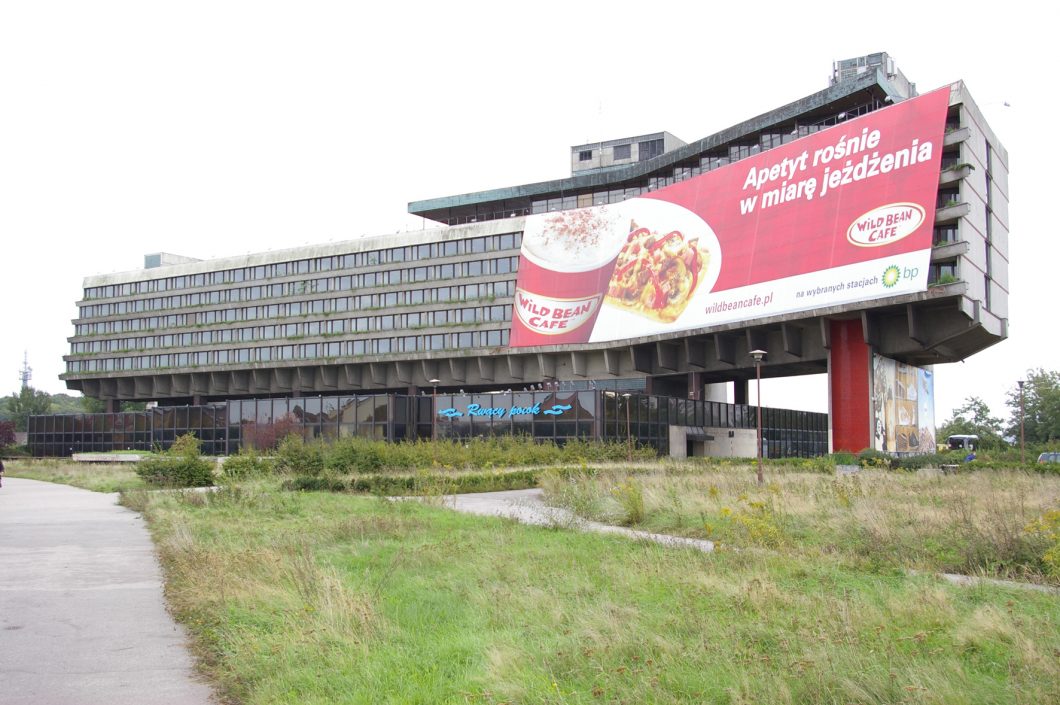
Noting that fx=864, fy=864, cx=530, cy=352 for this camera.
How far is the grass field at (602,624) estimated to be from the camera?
6691mm

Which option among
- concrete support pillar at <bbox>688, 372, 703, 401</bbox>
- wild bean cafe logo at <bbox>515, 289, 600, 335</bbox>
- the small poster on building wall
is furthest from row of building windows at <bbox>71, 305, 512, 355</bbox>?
the small poster on building wall

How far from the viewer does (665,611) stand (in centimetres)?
933

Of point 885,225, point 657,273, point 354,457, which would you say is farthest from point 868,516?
point 657,273

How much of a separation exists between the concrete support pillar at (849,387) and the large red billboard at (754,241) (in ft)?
11.7

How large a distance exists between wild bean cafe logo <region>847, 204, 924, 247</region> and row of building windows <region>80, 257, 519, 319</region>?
36.7 metres

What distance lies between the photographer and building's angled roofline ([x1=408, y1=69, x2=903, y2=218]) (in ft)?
207

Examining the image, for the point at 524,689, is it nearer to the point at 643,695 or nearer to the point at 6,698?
the point at 643,695

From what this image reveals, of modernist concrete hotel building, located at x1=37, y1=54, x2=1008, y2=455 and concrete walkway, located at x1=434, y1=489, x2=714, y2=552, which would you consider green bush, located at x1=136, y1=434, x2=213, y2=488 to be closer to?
concrete walkway, located at x1=434, y1=489, x2=714, y2=552

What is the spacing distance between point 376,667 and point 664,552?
22.8 feet

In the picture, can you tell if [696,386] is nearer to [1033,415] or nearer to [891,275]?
[891,275]

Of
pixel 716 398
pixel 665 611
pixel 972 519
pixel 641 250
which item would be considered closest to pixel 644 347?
pixel 641 250

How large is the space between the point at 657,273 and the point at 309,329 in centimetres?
4250

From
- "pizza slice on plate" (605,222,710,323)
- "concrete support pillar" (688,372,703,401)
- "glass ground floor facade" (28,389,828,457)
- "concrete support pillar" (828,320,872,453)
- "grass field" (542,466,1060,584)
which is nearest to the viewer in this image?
"grass field" (542,466,1060,584)

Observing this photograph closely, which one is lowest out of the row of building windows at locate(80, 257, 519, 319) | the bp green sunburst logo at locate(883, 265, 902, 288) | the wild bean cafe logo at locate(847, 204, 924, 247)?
the bp green sunburst logo at locate(883, 265, 902, 288)
